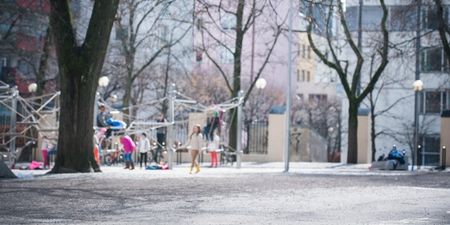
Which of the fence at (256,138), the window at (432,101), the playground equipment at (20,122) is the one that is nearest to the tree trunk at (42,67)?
the playground equipment at (20,122)

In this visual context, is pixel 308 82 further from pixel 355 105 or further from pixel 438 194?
pixel 438 194

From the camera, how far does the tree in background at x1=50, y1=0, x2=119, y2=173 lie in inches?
1073

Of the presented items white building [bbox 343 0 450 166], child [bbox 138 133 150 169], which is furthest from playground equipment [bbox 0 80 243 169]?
white building [bbox 343 0 450 166]

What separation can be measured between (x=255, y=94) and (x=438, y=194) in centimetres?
5286

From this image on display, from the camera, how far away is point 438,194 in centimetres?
2222

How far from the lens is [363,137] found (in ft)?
160

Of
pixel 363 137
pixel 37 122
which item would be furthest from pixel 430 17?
pixel 37 122

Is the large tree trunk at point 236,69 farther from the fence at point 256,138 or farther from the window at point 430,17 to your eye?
the window at point 430,17

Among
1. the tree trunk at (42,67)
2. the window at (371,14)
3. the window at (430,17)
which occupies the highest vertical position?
the window at (371,14)

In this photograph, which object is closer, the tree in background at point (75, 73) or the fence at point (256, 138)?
the tree in background at point (75, 73)

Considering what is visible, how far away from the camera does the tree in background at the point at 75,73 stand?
27250 millimetres

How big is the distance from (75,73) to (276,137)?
66.9 ft

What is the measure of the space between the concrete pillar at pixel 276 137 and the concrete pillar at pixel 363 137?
4105 millimetres

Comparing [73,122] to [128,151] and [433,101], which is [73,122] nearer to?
[128,151]
